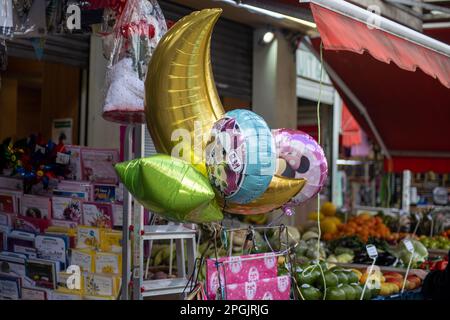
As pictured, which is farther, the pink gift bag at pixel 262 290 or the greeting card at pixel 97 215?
the greeting card at pixel 97 215

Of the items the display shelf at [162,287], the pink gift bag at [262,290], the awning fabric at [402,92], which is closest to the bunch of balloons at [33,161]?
the display shelf at [162,287]

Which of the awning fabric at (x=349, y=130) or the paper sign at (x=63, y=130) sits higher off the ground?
the awning fabric at (x=349, y=130)

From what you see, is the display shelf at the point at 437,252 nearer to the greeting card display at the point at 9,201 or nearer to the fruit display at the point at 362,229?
the fruit display at the point at 362,229

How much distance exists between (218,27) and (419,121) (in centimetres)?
277

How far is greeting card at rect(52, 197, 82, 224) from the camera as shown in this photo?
449 cm

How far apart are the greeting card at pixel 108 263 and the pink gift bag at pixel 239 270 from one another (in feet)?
3.30

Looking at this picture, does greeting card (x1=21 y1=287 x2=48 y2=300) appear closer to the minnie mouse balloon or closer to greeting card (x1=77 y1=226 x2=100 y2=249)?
greeting card (x1=77 y1=226 x2=100 y2=249)

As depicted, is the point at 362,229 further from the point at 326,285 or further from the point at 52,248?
the point at 52,248

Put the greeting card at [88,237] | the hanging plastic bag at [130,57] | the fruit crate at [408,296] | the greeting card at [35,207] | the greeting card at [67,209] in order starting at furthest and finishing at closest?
the fruit crate at [408,296], the greeting card at [35,207], the greeting card at [67,209], the greeting card at [88,237], the hanging plastic bag at [130,57]

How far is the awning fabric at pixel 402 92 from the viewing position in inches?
192

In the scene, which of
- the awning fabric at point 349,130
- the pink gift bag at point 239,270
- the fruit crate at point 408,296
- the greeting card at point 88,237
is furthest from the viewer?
the awning fabric at point 349,130

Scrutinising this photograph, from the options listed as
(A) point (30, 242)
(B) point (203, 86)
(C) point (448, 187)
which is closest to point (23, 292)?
(A) point (30, 242)

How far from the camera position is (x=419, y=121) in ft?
28.1

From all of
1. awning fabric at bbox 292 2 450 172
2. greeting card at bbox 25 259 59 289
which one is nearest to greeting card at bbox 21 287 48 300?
greeting card at bbox 25 259 59 289
